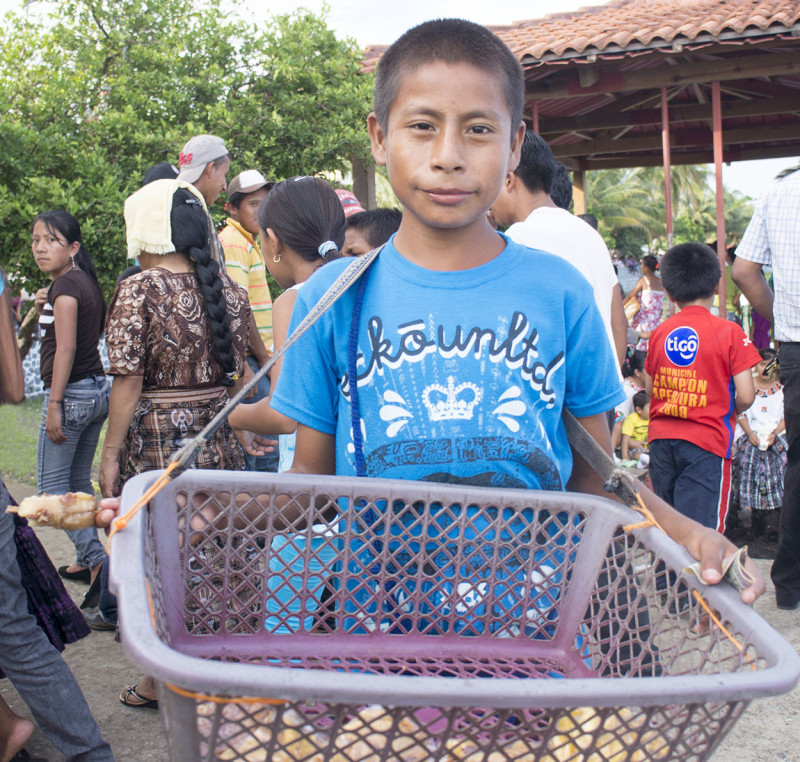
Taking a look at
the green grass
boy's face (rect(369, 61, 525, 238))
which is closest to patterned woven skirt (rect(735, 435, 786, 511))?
boy's face (rect(369, 61, 525, 238))

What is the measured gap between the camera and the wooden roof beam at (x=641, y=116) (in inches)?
408

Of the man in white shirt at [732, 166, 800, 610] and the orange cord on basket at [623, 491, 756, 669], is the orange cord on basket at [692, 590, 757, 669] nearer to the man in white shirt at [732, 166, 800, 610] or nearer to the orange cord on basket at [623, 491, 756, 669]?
the orange cord on basket at [623, 491, 756, 669]

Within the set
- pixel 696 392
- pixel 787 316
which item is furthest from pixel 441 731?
pixel 696 392

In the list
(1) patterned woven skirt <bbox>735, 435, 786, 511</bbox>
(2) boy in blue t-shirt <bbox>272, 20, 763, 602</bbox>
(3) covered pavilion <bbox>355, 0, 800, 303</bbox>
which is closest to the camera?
(2) boy in blue t-shirt <bbox>272, 20, 763, 602</bbox>

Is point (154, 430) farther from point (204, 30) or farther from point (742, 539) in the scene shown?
point (204, 30)

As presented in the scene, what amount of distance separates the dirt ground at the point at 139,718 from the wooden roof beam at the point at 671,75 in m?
6.12

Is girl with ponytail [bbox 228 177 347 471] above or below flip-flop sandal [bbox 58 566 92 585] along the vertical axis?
above

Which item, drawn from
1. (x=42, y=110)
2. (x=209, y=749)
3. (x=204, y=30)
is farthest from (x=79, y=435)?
(x=204, y=30)

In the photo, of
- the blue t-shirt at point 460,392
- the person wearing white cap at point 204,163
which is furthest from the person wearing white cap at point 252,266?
the blue t-shirt at point 460,392

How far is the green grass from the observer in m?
6.87

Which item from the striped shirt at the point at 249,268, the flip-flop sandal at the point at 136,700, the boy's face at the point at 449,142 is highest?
the boy's face at the point at 449,142

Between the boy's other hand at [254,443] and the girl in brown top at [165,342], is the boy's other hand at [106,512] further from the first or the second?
the boy's other hand at [254,443]

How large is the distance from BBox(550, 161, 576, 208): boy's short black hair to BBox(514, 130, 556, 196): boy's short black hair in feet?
0.14

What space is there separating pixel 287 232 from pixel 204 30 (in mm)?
6363
